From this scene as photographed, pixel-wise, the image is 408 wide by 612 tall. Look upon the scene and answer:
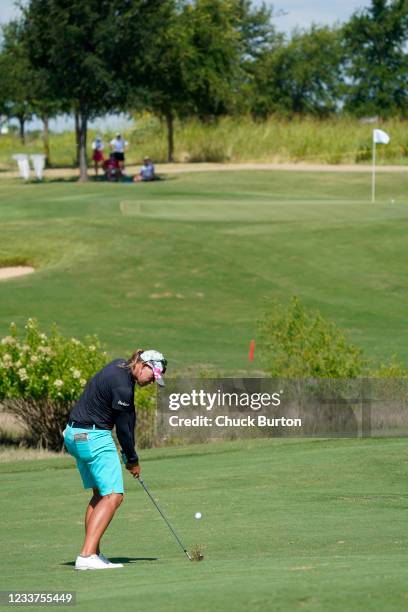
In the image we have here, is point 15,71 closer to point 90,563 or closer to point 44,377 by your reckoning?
point 44,377

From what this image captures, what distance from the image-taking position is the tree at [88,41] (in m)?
57.4

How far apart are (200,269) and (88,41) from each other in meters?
26.5

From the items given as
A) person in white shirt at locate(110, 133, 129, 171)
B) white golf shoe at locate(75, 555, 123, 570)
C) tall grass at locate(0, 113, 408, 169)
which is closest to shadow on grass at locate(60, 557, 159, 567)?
white golf shoe at locate(75, 555, 123, 570)

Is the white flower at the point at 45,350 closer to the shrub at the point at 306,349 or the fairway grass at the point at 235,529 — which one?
the fairway grass at the point at 235,529

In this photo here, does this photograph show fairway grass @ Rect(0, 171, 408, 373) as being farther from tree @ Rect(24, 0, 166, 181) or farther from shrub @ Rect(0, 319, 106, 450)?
tree @ Rect(24, 0, 166, 181)

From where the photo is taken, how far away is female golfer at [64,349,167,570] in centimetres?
982

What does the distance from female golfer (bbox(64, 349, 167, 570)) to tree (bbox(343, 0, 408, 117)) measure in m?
92.4

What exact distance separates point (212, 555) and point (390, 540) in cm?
149

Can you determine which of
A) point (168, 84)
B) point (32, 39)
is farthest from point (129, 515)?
point (168, 84)

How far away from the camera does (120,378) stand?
982cm

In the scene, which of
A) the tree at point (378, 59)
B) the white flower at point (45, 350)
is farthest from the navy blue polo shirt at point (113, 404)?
the tree at point (378, 59)

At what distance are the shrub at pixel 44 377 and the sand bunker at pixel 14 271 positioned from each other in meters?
15.1

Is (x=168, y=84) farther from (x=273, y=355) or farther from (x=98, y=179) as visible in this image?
(x=273, y=355)

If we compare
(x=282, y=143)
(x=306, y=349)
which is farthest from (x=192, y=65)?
(x=306, y=349)
